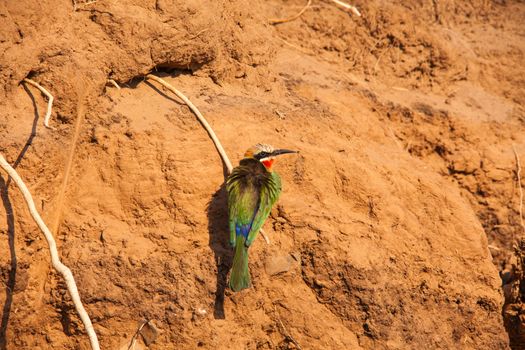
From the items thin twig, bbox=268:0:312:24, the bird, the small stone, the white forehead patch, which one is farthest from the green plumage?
thin twig, bbox=268:0:312:24

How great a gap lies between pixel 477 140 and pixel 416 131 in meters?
0.54

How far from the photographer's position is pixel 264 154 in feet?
12.8

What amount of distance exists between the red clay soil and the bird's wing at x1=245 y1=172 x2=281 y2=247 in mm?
162

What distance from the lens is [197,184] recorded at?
12.5 feet

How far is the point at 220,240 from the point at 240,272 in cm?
32

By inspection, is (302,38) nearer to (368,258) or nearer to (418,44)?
(418,44)

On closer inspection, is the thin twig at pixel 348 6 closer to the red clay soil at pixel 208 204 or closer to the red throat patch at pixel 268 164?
the red clay soil at pixel 208 204

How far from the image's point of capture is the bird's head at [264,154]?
389cm

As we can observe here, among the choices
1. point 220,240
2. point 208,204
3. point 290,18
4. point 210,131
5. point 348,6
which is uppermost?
point 348,6

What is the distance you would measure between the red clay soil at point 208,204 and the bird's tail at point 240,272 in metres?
0.18

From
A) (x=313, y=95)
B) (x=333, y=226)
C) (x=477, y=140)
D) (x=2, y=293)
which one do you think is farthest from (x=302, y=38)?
(x=2, y=293)

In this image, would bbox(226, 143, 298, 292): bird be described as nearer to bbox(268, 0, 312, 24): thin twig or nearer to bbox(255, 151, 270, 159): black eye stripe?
bbox(255, 151, 270, 159): black eye stripe

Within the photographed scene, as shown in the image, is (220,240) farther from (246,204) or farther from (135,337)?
(135,337)

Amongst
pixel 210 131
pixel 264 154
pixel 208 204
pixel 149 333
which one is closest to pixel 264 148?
pixel 264 154
